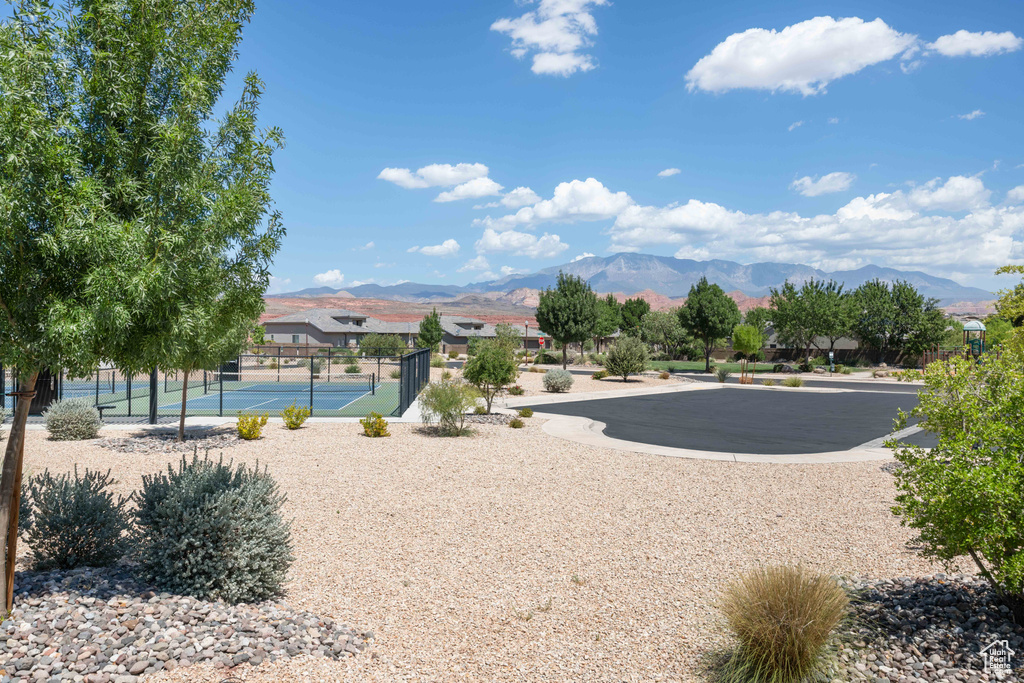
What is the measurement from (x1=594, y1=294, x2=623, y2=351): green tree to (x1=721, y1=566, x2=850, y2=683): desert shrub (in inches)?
2536

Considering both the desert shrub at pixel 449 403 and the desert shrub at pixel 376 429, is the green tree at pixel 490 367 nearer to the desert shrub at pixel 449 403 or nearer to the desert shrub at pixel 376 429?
the desert shrub at pixel 449 403

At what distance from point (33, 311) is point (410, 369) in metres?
18.5

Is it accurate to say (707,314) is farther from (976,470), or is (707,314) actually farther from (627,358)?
(976,470)

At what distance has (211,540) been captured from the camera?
598 centimetres

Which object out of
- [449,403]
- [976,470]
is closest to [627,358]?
[449,403]

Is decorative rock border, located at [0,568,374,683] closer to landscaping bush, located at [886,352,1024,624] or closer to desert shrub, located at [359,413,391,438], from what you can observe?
landscaping bush, located at [886,352,1024,624]

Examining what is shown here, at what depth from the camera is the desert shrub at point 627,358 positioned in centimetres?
3925

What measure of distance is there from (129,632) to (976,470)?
22.7 feet

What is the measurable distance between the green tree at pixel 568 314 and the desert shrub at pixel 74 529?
42.0 meters

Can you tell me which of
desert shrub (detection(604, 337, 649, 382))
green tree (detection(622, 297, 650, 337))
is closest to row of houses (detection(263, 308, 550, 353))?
green tree (detection(622, 297, 650, 337))

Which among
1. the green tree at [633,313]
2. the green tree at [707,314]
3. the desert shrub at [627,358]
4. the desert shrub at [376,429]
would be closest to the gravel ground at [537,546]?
the desert shrub at [376,429]

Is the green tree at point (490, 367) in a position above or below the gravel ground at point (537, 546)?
above

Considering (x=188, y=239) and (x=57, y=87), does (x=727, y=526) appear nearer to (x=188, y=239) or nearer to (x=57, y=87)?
(x=188, y=239)

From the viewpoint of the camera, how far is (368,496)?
33.8 ft
